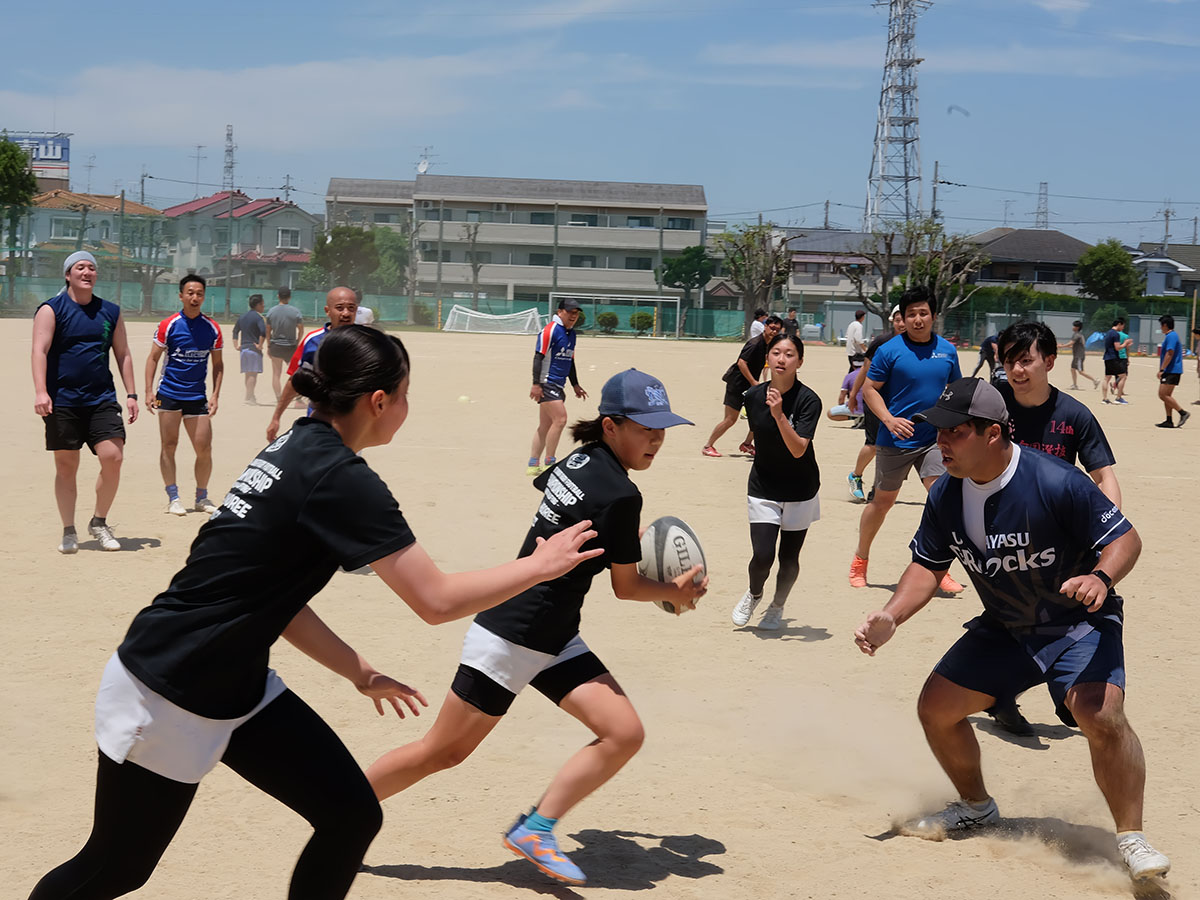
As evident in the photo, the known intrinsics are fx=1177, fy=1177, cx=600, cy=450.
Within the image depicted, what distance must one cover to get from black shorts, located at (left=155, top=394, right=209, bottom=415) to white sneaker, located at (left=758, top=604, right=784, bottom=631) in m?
5.67

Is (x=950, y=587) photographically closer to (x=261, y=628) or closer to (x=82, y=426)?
(x=82, y=426)

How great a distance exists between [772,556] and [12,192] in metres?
54.6

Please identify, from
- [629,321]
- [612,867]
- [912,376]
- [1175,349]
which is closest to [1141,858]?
[612,867]

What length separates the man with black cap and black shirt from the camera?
537 inches

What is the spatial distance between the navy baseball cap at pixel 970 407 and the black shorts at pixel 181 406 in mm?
7956

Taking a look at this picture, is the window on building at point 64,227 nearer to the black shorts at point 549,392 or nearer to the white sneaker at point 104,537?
the black shorts at point 549,392

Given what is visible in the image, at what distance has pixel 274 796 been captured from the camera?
3.15 meters

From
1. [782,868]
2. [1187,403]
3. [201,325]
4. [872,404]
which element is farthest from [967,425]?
[1187,403]

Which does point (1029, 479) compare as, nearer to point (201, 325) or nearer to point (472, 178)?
point (201, 325)

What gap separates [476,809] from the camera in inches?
197

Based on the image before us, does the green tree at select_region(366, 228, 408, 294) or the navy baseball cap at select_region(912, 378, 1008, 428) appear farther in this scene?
the green tree at select_region(366, 228, 408, 294)

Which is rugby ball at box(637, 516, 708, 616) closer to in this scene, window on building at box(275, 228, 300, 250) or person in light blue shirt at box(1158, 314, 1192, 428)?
person in light blue shirt at box(1158, 314, 1192, 428)

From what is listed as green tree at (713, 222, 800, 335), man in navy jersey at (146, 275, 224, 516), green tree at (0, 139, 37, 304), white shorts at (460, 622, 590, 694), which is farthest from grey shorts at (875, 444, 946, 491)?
green tree at (713, 222, 800, 335)

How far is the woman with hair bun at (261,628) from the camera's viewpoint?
297 cm
